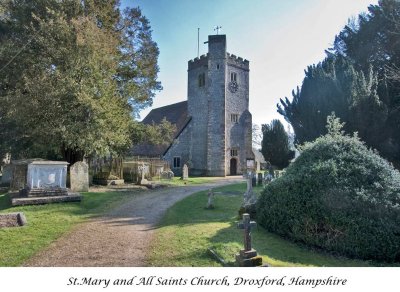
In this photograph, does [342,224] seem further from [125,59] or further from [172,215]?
[125,59]

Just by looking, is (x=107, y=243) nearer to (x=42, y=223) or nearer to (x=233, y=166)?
(x=42, y=223)

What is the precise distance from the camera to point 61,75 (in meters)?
15.4

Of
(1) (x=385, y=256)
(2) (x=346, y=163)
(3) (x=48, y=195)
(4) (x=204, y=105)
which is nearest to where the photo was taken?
(1) (x=385, y=256)

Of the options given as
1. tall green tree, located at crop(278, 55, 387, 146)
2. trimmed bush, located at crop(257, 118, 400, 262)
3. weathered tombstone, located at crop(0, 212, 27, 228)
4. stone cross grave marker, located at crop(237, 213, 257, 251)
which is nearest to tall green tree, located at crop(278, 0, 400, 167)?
tall green tree, located at crop(278, 55, 387, 146)

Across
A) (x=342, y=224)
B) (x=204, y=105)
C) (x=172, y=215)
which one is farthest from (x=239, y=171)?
(x=342, y=224)

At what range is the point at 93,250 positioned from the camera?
267 inches

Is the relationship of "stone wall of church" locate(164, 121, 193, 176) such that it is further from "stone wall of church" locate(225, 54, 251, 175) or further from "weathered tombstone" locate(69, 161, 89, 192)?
"weathered tombstone" locate(69, 161, 89, 192)

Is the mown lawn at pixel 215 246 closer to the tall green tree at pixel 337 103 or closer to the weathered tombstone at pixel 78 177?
the weathered tombstone at pixel 78 177

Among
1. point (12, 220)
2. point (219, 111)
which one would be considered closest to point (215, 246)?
point (12, 220)

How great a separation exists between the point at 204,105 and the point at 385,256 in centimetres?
2778

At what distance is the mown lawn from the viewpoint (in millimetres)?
6191

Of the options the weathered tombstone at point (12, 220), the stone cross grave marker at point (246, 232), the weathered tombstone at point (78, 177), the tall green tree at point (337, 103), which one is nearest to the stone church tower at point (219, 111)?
the tall green tree at point (337, 103)

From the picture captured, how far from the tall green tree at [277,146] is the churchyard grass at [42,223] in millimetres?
20331

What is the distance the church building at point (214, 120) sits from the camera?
3278cm
